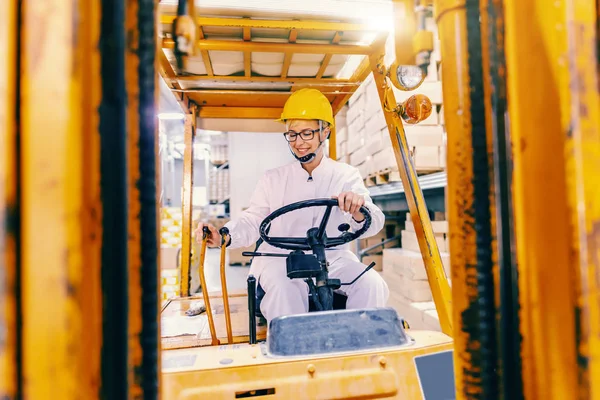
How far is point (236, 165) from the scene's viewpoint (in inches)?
264

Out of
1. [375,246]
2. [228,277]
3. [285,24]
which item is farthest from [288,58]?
[228,277]

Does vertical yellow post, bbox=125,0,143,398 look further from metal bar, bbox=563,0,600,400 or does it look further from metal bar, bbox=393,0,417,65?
metal bar, bbox=563,0,600,400

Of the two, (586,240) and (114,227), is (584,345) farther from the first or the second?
(114,227)

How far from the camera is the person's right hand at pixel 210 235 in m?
1.90

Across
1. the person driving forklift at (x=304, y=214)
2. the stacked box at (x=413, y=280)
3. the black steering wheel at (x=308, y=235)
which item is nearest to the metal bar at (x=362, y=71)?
the person driving forklift at (x=304, y=214)

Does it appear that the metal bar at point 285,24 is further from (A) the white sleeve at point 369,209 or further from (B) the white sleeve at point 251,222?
(B) the white sleeve at point 251,222

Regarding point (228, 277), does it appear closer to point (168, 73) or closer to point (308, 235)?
point (168, 73)

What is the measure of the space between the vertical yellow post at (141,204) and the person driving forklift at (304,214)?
1139 millimetres

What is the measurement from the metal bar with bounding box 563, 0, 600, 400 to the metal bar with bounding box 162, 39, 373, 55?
1636mm

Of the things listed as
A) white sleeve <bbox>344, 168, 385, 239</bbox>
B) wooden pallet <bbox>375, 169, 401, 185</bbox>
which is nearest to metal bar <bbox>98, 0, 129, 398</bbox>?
white sleeve <bbox>344, 168, 385, 239</bbox>

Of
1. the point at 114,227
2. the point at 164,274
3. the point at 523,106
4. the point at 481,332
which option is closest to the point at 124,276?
the point at 114,227

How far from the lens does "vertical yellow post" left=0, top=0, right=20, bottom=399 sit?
1.85 ft

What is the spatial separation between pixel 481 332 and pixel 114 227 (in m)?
0.72

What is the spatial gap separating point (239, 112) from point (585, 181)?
2.76 metres
